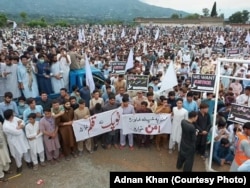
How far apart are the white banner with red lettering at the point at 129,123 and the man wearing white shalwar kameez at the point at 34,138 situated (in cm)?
115

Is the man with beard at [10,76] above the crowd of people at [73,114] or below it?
above

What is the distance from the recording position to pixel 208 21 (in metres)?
62.7

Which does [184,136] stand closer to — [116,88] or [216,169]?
[216,169]

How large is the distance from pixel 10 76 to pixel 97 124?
3.12 metres

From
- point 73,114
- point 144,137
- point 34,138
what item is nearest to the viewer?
point 34,138

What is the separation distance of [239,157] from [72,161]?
388 cm

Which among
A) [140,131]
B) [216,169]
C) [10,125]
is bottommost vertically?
[216,169]

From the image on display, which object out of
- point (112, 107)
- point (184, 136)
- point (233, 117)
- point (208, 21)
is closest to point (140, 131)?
point (112, 107)

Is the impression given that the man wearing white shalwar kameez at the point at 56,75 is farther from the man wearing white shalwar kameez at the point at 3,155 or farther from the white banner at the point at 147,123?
the man wearing white shalwar kameez at the point at 3,155

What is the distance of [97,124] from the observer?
723cm

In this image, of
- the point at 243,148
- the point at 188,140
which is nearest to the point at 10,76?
the point at 188,140

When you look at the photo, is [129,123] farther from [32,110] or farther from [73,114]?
[32,110]

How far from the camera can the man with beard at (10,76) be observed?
8172 millimetres

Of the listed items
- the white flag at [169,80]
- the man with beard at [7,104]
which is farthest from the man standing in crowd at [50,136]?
the white flag at [169,80]
